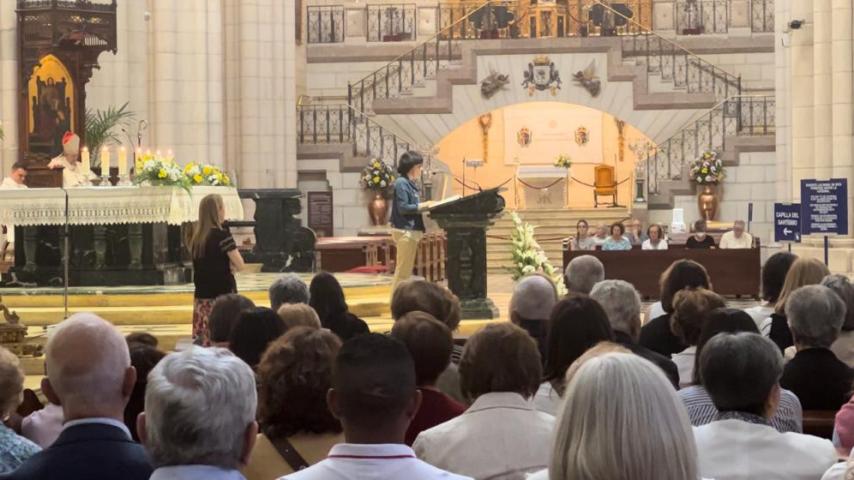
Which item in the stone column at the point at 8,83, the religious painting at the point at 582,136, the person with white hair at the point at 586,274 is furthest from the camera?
the religious painting at the point at 582,136

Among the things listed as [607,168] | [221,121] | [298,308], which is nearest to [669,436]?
[298,308]

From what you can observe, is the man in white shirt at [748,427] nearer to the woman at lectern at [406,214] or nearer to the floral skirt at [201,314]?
the floral skirt at [201,314]

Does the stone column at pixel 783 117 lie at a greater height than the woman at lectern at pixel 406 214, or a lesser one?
greater

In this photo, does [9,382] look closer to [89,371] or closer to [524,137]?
[89,371]

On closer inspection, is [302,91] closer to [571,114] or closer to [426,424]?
[571,114]

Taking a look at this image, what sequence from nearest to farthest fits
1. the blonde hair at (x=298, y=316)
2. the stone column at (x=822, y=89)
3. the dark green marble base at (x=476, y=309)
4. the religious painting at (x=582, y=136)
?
the blonde hair at (x=298, y=316), the dark green marble base at (x=476, y=309), the stone column at (x=822, y=89), the religious painting at (x=582, y=136)

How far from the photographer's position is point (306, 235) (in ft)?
65.8

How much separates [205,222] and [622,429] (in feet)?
29.3

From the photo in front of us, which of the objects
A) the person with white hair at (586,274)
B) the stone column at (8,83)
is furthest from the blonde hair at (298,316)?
the stone column at (8,83)

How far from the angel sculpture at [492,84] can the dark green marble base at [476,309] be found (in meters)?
17.8

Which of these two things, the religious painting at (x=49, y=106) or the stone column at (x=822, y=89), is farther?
the stone column at (x=822, y=89)

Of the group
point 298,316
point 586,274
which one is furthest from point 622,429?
point 586,274

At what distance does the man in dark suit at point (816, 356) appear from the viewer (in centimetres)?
671

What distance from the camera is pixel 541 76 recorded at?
108 ft
